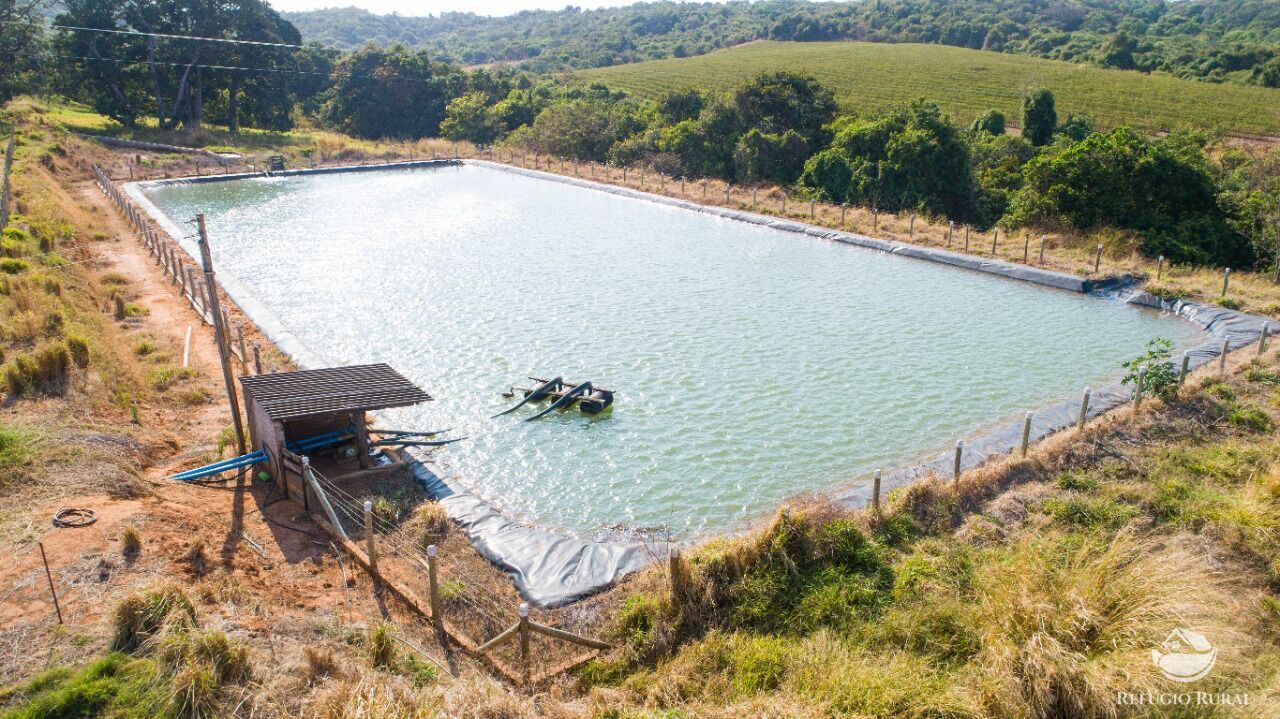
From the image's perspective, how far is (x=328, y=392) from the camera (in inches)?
386

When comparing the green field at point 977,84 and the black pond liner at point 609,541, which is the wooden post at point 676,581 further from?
the green field at point 977,84

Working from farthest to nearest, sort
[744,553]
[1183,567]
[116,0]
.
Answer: [116,0] → [744,553] → [1183,567]

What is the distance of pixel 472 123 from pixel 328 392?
38973 mm

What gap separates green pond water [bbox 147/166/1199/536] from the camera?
1030cm

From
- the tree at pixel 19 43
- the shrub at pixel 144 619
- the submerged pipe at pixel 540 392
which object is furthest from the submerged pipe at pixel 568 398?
the tree at pixel 19 43

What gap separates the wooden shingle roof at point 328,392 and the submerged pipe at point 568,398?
2023 millimetres

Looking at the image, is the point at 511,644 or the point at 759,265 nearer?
the point at 511,644

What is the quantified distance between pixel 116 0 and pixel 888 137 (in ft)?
134

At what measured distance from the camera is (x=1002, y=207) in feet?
85.3

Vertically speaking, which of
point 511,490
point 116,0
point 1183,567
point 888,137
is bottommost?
point 511,490

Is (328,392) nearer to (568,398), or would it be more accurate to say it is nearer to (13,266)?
(568,398)

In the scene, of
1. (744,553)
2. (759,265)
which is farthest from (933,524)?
(759,265)

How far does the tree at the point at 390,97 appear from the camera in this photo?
48.5m

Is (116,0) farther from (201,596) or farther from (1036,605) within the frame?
(1036,605)
